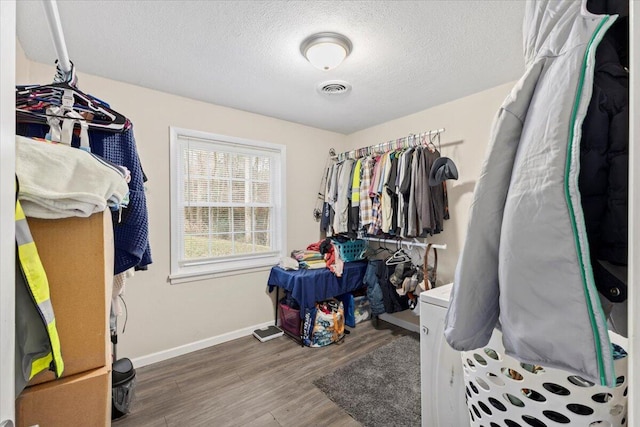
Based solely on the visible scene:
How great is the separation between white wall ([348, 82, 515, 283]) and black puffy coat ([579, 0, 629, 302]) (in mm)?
2153

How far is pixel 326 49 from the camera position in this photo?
1.74 meters

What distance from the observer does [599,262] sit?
1.80 feet

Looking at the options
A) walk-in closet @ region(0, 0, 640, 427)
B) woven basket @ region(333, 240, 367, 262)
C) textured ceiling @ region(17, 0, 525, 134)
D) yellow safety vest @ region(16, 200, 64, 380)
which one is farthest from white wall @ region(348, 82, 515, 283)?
yellow safety vest @ region(16, 200, 64, 380)

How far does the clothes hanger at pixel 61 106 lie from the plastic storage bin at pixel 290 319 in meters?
2.28

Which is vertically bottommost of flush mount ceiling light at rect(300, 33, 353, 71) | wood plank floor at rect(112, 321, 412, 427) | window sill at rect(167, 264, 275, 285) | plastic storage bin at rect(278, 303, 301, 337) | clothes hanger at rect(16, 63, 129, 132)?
wood plank floor at rect(112, 321, 412, 427)

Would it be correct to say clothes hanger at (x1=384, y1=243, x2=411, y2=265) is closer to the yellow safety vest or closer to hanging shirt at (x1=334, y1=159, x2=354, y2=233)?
hanging shirt at (x1=334, y1=159, x2=354, y2=233)

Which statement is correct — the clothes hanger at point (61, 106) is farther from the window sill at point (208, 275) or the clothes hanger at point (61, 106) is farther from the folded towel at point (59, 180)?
the window sill at point (208, 275)

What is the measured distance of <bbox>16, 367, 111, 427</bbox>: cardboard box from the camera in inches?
29.4

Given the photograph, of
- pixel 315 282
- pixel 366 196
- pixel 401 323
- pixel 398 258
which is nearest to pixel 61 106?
pixel 315 282

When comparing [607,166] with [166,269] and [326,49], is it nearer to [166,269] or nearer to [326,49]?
[326,49]

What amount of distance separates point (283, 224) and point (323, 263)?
667 millimetres

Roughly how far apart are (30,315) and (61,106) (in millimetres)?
797

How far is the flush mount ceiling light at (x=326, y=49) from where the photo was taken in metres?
1.70

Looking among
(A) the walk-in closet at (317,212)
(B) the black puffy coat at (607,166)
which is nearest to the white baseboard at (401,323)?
(A) the walk-in closet at (317,212)
